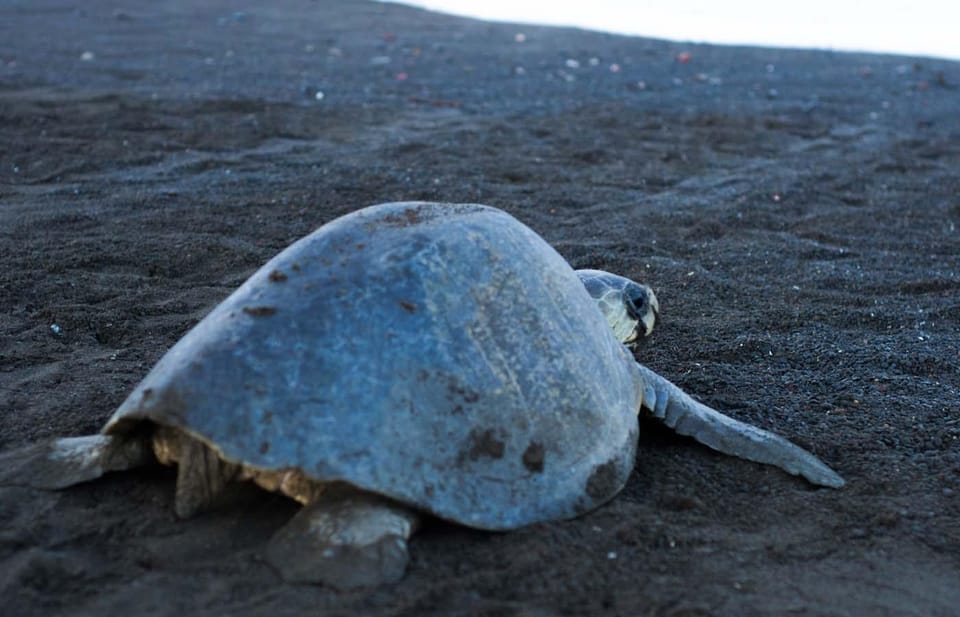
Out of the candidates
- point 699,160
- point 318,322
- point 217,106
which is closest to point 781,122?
point 699,160

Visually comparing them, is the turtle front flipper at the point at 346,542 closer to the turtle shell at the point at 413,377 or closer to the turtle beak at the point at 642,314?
the turtle shell at the point at 413,377

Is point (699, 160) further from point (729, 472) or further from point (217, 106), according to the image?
point (729, 472)

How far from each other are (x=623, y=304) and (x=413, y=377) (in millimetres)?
1547

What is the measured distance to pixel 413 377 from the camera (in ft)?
7.21

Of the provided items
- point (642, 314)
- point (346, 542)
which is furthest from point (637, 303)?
point (346, 542)

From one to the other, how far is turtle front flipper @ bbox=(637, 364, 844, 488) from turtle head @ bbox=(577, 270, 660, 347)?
0.58 meters

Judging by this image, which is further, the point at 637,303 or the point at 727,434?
the point at 637,303

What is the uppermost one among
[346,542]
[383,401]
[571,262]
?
[383,401]

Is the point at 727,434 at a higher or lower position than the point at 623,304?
lower

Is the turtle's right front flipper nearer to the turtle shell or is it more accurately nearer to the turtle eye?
the turtle shell

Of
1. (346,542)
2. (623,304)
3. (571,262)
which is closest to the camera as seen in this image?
(346,542)

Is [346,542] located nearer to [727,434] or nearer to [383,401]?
[383,401]

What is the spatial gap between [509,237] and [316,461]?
0.85 metres

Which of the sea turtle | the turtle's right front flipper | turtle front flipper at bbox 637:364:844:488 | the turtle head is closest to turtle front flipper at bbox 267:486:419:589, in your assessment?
the sea turtle
